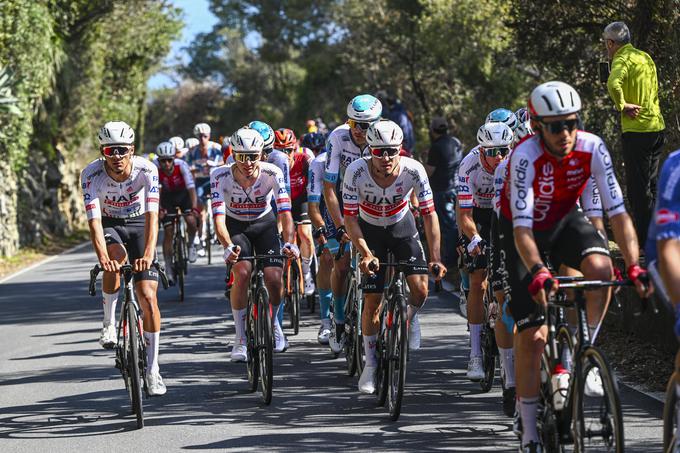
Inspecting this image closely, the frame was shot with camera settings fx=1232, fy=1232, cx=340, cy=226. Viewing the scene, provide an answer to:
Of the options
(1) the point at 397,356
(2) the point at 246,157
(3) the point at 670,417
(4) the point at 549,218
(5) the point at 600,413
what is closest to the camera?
(3) the point at 670,417

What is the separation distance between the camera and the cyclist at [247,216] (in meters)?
10.7

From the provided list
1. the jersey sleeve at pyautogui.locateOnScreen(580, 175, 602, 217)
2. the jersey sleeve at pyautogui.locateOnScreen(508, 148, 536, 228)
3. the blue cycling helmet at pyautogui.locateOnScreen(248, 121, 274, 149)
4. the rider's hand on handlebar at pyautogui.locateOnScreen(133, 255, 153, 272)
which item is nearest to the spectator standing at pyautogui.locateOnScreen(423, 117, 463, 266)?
the blue cycling helmet at pyautogui.locateOnScreen(248, 121, 274, 149)

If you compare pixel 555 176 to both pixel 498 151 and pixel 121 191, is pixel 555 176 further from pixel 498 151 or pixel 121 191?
pixel 121 191

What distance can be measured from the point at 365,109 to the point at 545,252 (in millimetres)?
4152

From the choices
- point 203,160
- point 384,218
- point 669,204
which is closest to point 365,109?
point 384,218

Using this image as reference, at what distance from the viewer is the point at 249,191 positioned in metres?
11.1

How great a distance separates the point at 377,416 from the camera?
906 centimetres

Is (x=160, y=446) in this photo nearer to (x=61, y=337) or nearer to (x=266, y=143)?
(x=266, y=143)

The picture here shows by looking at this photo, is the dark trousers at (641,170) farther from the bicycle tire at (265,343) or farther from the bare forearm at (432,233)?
the bicycle tire at (265,343)

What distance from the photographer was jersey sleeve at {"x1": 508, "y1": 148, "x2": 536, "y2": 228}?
663cm

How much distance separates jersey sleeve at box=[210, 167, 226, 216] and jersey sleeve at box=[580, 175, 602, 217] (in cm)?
414

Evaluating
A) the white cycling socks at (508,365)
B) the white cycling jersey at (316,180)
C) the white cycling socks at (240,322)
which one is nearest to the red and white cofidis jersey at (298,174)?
the white cycling jersey at (316,180)

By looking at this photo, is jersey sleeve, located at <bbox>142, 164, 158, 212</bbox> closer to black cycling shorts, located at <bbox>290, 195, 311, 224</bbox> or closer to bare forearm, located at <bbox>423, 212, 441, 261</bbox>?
bare forearm, located at <bbox>423, 212, 441, 261</bbox>

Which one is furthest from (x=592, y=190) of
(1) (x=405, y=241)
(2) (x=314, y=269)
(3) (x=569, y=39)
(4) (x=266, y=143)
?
(3) (x=569, y=39)
